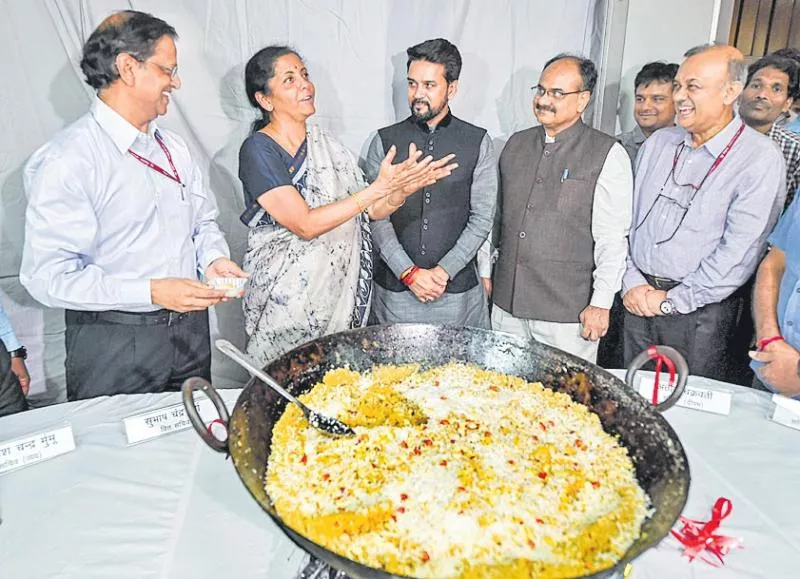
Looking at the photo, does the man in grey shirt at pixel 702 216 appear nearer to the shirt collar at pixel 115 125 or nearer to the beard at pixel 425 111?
the beard at pixel 425 111

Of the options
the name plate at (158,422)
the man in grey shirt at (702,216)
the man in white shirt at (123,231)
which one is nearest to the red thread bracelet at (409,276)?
the man in white shirt at (123,231)

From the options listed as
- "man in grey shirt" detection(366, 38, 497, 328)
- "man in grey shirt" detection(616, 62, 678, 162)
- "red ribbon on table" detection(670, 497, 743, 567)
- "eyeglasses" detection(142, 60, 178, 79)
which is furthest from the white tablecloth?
"man in grey shirt" detection(616, 62, 678, 162)

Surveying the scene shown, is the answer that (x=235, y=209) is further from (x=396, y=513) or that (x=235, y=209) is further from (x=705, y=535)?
(x=705, y=535)

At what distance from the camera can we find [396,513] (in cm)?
95

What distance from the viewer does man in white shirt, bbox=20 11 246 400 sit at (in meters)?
1.57

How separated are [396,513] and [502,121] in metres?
2.26

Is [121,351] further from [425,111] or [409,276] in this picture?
[425,111]

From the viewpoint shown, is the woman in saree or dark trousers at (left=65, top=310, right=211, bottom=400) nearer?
dark trousers at (left=65, top=310, right=211, bottom=400)

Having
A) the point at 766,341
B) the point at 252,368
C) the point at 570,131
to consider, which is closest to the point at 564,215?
the point at 570,131

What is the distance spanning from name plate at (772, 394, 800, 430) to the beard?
4.99ft

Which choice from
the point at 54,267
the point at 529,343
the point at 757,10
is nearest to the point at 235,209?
the point at 54,267

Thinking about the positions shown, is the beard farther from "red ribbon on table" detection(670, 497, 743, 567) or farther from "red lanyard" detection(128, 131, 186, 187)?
"red ribbon on table" detection(670, 497, 743, 567)

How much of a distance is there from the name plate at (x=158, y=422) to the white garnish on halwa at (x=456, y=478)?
0.34 metres

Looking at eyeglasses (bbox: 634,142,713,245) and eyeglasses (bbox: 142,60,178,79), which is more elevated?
eyeglasses (bbox: 142,60,178,79)
